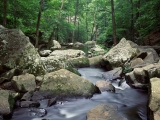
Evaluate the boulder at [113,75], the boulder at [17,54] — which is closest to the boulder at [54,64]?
the boulder at [17,54]

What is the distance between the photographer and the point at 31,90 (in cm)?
592

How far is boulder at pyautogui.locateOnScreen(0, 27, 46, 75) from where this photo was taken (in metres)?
7.16

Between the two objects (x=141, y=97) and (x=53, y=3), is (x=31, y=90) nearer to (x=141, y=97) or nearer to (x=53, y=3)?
(x=141, y=97)

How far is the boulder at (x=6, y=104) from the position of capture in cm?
447

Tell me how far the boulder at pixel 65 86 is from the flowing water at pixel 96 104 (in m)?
0.25

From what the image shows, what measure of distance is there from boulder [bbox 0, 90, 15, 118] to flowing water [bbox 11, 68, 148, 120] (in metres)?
0.26

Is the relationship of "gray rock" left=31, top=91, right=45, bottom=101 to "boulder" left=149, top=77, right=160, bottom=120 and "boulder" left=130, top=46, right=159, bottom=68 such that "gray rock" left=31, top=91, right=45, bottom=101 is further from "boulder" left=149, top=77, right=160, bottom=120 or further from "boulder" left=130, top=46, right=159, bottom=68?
"boulder" left=130, top=46, right=159, bottom=68

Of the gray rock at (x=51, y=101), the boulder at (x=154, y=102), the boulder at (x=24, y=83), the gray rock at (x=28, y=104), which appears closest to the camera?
the boulder at (x=154, y=102)

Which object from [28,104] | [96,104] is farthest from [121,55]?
[28,104]

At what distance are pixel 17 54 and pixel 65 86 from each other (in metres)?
2.83

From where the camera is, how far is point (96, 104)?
19.1ft

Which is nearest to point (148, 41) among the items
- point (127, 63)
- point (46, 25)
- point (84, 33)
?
point (127, 63)

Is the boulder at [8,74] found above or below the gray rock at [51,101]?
above

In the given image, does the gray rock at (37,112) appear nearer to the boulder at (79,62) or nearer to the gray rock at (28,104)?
the gray rock at (28,104)
